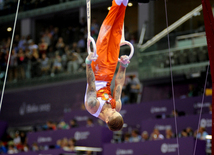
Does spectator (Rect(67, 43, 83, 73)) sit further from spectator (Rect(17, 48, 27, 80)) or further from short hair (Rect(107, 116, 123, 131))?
short hair (Rect(107, 116, 123, 131))

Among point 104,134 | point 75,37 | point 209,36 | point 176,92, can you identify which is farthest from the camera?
point 75,37

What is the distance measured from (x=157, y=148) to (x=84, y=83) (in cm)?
587

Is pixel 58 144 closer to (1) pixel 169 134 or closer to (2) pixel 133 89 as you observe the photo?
(2) pixel 133 89

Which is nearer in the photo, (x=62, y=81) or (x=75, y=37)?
(x=75, y=37)

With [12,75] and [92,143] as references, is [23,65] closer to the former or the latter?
[12,75]

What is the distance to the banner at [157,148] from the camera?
7.62 m

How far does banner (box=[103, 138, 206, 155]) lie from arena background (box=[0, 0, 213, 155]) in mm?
19

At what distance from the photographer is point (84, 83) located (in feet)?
44.5

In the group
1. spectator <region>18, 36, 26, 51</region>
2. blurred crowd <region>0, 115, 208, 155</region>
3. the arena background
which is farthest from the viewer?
spectator <region>18, 36, 26, 51</region>

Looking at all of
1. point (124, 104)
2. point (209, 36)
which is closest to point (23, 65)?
point (124, 104)

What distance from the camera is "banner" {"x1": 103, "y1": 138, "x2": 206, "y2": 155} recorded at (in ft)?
25.0

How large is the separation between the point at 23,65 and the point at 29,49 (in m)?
0.67

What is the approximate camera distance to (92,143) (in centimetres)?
983

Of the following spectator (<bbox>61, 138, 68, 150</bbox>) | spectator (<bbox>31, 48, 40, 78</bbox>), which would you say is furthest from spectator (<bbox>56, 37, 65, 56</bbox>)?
spectator (<bbox>61, 138, 68, 150</bbox>)
